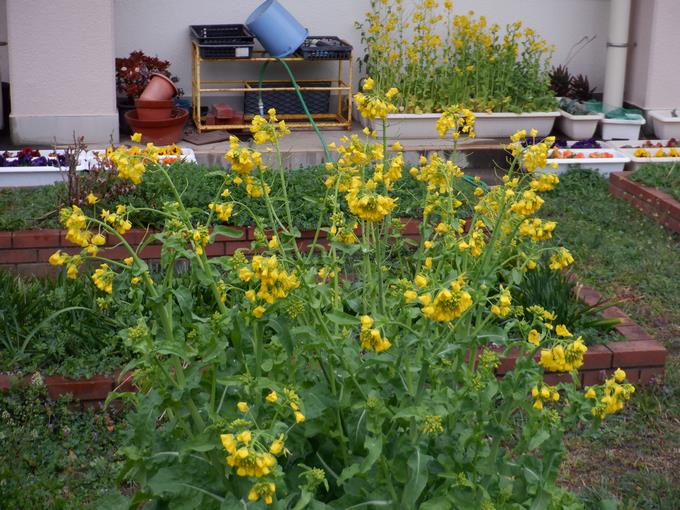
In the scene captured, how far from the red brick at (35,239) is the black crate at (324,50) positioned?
3323 millimetres

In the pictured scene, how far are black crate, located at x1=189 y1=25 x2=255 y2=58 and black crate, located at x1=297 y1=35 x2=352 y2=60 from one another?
0.42 m

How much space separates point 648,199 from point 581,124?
176 cm

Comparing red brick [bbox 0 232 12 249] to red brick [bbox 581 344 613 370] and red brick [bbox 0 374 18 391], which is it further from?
red brick [bbox 581 344 613 370]

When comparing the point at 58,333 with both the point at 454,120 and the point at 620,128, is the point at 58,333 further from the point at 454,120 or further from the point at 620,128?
the point at 620,128

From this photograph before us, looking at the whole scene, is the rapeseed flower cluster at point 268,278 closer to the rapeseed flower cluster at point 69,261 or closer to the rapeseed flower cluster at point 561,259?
the rapeseed flower cluster at point 69,261

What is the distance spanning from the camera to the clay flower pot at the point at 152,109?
25.2 feet

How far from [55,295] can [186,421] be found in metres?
1.73

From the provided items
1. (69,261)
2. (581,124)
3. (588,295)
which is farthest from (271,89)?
(69,261)

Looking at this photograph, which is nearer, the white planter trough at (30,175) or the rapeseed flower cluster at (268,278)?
the rapeseed flower cluster at (268,278)

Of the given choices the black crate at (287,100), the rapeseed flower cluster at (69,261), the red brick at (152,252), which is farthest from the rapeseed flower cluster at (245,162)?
the black crate at (287,100)

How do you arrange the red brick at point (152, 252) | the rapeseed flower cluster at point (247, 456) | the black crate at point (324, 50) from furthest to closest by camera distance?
the black crate at point (324, 50), the red brick at point (152, 252), the rapeseed flower cluster at point (247, 456)

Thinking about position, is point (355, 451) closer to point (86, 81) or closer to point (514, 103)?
point (86, 81)

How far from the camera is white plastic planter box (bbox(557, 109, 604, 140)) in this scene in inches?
321

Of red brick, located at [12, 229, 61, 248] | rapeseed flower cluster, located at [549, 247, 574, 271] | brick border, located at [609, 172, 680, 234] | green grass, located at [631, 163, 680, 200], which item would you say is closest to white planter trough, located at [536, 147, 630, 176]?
brick border, located at [609, 172, 680, 234]
